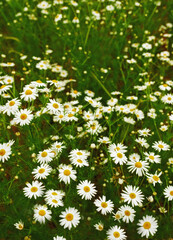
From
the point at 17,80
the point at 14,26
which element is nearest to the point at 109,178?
the point at 17,80

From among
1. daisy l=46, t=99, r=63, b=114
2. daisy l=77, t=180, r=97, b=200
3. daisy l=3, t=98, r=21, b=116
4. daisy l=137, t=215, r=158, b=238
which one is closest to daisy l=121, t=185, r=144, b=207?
daisy l=137, t=215, r=158, b=238

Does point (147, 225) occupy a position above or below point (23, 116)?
below

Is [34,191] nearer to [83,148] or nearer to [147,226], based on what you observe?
[83,148]

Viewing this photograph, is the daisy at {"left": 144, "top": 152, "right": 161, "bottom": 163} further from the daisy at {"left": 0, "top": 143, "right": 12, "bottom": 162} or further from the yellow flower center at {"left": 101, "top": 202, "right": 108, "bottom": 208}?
the daisy at {"left": 0, "top": 143, "right": 12, "bottom": 162}

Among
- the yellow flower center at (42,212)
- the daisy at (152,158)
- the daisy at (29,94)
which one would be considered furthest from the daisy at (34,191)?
the daisy at (152,158)

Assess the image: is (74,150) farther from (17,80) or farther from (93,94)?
(17,80)

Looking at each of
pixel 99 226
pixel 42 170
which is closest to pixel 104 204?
pixel 99 226
